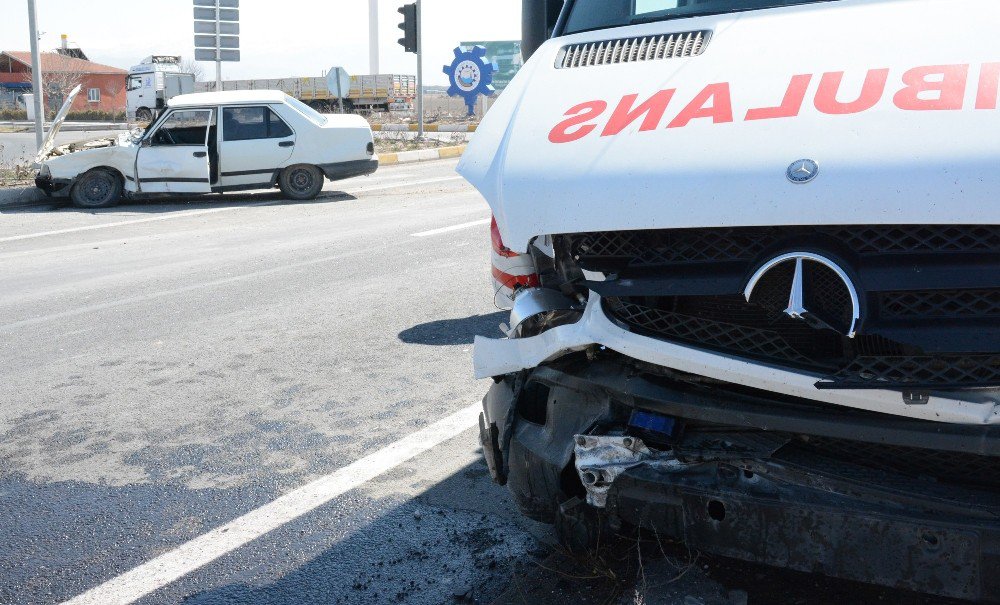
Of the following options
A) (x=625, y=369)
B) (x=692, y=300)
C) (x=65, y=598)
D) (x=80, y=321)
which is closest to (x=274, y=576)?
(x=65, y=598)

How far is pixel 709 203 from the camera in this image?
2.47m

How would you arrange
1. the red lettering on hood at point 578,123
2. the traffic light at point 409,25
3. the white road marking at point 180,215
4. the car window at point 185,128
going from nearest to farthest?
the red lettering on hood at point 578,123, the white road marking at point 180,215, the car window at point 185,128, the traffic light at point 409,25

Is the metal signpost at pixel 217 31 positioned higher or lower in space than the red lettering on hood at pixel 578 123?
higher

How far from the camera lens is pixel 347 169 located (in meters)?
15.7

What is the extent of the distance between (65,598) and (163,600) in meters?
0.32

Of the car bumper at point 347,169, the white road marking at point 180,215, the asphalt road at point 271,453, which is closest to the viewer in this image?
the asphalt road at point 271,453

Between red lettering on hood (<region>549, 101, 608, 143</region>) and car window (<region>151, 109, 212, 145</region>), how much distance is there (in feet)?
41.3

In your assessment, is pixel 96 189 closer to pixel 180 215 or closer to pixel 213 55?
pixel 180 215

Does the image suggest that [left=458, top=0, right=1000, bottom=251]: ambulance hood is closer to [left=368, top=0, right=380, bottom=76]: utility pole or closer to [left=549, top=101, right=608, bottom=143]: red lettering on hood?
[left=549, top=101, right=608, bottom=143]: red lettering on hood

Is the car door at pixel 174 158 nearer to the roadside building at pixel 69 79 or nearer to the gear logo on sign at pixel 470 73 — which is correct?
the gear logo on sign at pixel 470 73

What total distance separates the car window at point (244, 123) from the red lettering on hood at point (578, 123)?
497 inches

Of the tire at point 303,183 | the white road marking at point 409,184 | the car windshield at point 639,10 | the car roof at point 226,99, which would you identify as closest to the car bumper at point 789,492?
the car windshield at point 639,10

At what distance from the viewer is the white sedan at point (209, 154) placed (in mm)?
14406

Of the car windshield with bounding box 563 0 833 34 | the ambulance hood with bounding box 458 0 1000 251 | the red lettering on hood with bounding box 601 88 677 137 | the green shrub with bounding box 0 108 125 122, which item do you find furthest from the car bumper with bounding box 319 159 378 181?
the green shrub with bounding box 0 108 125 122
